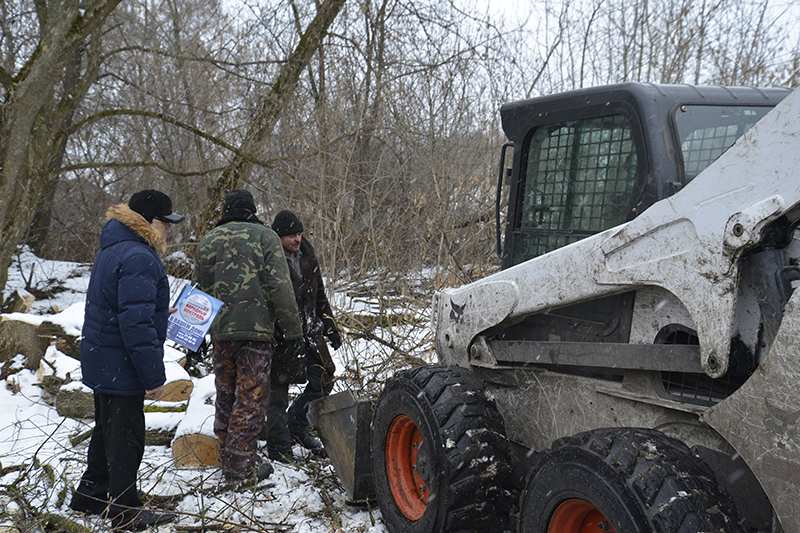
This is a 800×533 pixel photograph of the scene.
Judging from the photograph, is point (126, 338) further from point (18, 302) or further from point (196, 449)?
point (18, 302)

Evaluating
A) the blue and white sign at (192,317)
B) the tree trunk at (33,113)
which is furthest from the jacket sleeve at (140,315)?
the tree trunk at (33,113)

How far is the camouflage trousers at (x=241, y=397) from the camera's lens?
4.05m

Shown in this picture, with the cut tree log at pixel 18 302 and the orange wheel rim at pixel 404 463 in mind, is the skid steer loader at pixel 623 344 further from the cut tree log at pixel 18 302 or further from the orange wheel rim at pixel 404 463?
the cut tree log at pixel 18 302

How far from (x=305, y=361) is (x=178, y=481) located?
1.17 meters

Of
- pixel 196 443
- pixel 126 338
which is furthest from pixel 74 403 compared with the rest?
pixel 126 338

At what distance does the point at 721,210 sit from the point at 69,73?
11471 mm

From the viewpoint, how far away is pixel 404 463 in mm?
3377

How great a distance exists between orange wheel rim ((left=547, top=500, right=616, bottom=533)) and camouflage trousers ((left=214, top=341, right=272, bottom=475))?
7.93 ft

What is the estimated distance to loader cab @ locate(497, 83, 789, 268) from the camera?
2490 millimetres

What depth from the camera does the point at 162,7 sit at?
12008 mm

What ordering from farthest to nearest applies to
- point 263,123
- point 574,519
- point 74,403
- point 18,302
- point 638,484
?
point 263,123 → point 18,302 → point 74,403 → point 574,519 → point 638,484

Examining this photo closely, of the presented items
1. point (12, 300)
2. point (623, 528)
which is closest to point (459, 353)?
point (623, 528)

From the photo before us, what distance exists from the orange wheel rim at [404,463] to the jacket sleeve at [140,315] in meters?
1.33

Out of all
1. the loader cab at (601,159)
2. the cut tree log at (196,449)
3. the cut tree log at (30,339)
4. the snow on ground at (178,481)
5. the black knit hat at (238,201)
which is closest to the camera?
the loader cab at (601,159)
